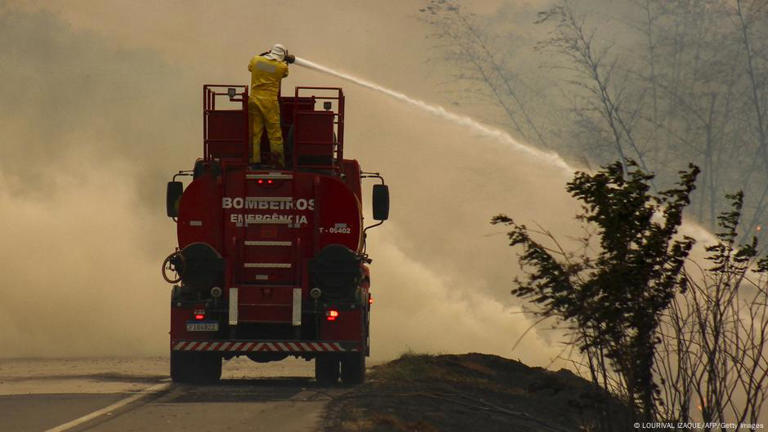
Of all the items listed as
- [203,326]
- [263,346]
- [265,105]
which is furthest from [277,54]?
[263,346]

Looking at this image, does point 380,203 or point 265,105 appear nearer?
point 265,105

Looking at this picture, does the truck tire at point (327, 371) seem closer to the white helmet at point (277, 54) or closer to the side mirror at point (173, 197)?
the side mirror at point (173, 197)

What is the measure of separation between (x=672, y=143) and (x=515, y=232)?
4157 cm

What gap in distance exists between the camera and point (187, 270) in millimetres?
18641

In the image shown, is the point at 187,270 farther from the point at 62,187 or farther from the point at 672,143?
the point at 672,143

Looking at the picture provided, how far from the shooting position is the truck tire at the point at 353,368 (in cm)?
1908

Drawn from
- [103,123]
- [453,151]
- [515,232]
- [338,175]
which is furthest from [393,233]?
[515,232]

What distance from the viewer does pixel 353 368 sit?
19.2m

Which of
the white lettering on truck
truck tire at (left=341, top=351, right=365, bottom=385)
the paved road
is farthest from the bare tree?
the white lettering on truck

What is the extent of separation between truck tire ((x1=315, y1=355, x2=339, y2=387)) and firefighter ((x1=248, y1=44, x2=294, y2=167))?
9.40 feet

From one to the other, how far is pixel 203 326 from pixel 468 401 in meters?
4.05

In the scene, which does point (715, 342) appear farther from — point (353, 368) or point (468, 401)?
point (353, 368)

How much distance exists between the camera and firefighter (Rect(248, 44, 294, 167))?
1920 centimetres

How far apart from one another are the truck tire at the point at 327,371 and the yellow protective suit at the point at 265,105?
113 inches
